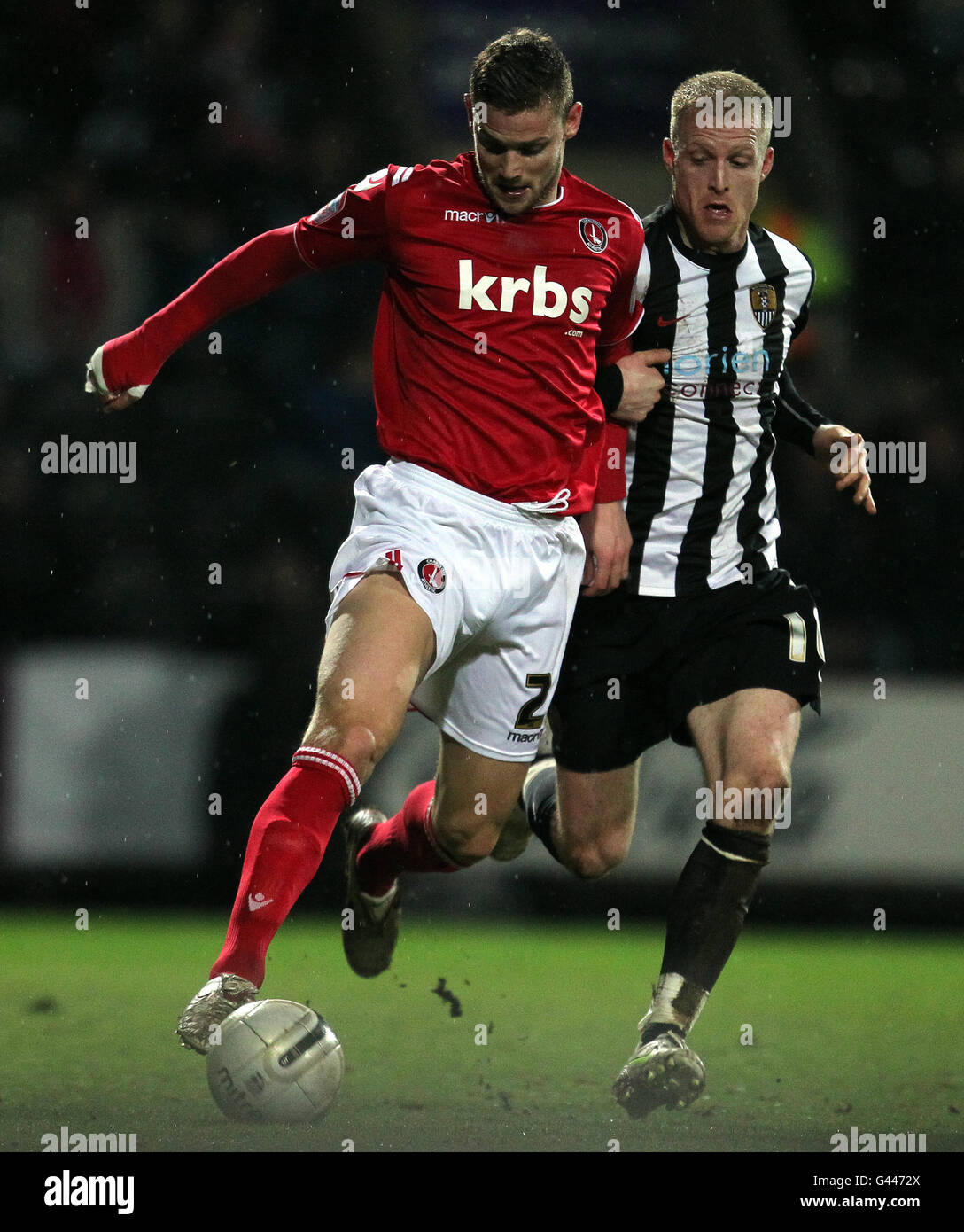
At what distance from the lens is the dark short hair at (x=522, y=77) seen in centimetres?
335

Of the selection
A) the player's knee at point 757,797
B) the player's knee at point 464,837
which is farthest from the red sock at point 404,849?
the player's knee at point 757,797

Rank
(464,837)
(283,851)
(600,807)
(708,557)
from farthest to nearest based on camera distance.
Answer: (600,807)
(464,837)
(708,557)
(283,851)

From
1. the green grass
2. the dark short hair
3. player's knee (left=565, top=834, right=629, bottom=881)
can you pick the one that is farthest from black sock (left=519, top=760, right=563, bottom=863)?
the dark short hair

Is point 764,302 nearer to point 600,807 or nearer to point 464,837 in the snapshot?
point 600,807

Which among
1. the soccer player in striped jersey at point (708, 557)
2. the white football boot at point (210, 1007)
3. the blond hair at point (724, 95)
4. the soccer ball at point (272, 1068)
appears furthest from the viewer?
the blond hair at point (724, 95)

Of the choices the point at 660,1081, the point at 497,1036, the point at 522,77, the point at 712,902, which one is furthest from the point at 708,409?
the point at 497,1036

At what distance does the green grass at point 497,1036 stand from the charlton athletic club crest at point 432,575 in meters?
1.15

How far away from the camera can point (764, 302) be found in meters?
3.89

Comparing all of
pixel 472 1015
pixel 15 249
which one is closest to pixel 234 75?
pixel 15 249

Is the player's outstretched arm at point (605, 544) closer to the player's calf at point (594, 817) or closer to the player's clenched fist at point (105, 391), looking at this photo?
the player's calf at point (594, 817)

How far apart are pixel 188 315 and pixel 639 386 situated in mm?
1069

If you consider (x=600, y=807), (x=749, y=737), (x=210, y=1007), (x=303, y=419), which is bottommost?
(x=210, y=1007)

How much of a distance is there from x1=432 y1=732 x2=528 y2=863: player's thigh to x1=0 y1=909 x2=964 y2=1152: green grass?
59 cm

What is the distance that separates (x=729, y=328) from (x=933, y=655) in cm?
302
